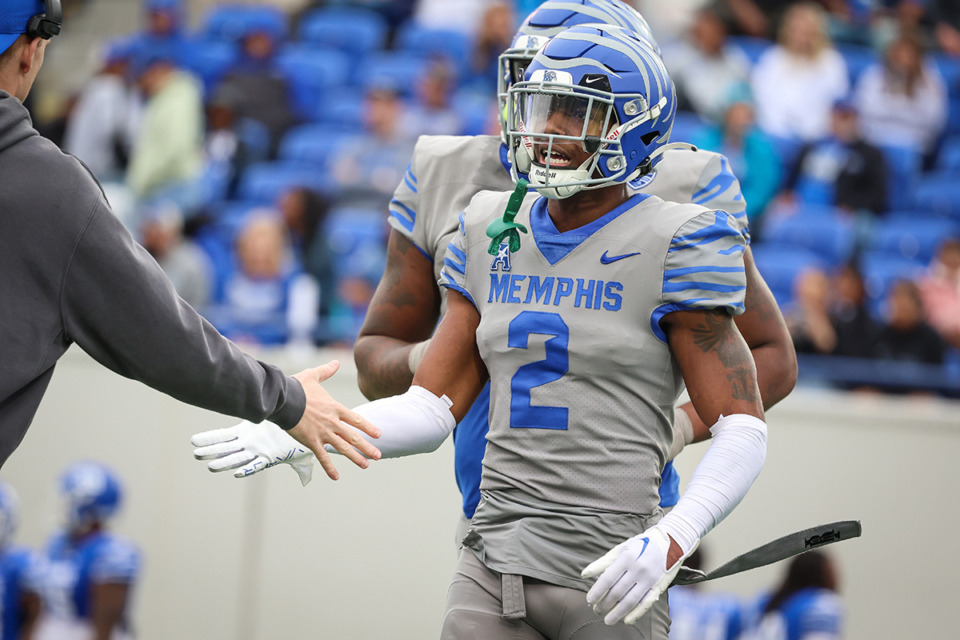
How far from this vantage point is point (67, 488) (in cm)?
596

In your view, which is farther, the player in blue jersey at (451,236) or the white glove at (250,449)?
the player in blue jersey at (451,236)

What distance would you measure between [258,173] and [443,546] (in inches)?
143

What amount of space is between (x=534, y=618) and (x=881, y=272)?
232 inches

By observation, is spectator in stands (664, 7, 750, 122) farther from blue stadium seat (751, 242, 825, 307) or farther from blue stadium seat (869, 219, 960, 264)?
blue stadium seat (869, 219, 960, 264)

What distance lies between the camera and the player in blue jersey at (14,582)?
6.13 m

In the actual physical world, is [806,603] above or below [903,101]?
below

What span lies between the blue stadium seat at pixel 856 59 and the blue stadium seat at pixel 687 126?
138 cm

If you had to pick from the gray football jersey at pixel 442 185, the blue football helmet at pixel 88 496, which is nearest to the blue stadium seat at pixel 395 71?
the blue football helmet at pixel 88 496

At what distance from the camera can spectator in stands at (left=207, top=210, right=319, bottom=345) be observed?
6.97m

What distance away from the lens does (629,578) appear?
6.82 ft

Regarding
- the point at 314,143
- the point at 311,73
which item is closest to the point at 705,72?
the point at 314,143

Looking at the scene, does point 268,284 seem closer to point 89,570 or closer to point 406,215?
point 89,570

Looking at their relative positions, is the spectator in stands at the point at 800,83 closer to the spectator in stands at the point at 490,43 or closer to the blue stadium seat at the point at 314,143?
the spectator in stands at the point at 490,43

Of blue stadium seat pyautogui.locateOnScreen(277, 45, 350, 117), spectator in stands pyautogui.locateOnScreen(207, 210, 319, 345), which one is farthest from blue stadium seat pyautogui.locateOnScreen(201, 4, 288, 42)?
spectator in stands pyautogui.locateOnScreen(207, 210, 319, 345)
